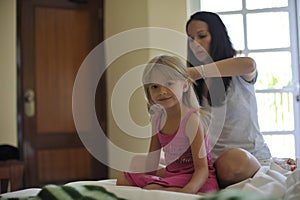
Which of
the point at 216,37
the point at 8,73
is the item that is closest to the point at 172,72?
the point at 216,37

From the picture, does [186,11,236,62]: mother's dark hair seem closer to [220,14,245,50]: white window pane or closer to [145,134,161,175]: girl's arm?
[145,134,161,175]: girl's arm

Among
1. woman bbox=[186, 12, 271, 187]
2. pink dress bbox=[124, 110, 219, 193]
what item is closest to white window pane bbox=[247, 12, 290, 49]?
woman bbox=[186, 12, 271, 187]

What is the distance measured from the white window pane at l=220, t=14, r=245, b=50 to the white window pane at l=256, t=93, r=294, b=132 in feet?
1.29

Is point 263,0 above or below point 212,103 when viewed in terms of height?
above

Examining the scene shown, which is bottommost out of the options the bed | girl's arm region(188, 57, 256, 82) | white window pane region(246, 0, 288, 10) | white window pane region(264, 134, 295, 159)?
white window pane region(264, 134, 295, 159)

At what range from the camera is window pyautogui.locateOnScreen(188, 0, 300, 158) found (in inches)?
113

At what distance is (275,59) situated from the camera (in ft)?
9.52

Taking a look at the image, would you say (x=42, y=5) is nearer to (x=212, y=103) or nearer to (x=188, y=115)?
(x=212, y=103)

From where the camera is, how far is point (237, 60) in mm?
1534

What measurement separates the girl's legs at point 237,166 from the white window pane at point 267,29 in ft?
5.83

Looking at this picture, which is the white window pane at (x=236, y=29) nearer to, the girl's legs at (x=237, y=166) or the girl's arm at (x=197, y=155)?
the girl's arm at (x=197, y=155)

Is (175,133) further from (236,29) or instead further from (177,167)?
(236,29)

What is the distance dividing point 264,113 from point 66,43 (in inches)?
56.8

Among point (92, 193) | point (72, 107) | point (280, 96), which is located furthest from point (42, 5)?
point (92, 193)
